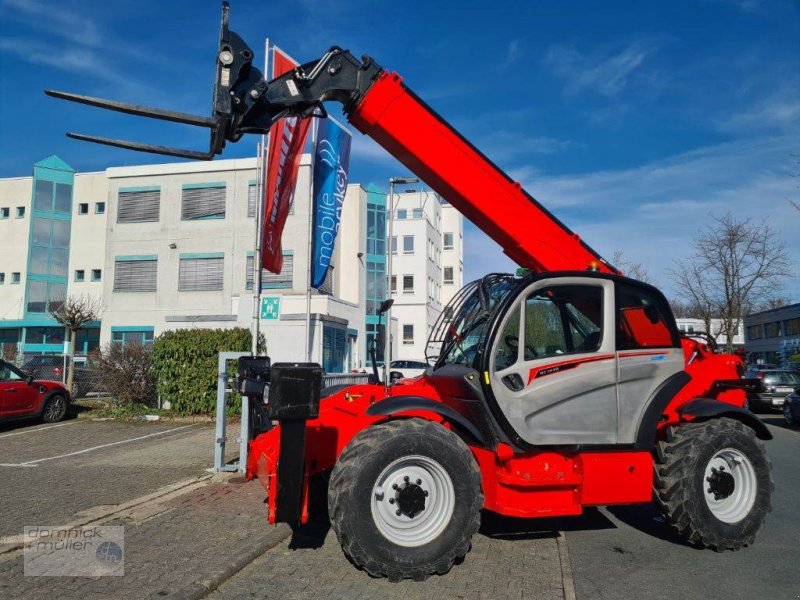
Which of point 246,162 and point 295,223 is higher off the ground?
point 246,162

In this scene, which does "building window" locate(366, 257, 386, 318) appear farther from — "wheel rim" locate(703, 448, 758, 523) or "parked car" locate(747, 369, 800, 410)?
"wheel rim" locate(703, 448, 758, 523)

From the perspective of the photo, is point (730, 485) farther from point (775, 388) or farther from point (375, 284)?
point (375, 284)

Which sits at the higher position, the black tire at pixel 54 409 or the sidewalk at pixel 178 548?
the black tire at pixel 54 409

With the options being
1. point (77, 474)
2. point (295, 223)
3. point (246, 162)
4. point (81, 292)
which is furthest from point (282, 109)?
point (81, 292)

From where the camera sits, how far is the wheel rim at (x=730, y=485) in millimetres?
5508

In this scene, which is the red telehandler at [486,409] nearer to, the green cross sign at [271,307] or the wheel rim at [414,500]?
the wheel rim at [414,500]

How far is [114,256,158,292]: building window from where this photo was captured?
34062mm

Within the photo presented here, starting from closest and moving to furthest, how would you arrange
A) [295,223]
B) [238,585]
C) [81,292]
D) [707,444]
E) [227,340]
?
1. [238,585]
2. [707,444]
3. [227,340]
4. [295,223]
5. [81,292]

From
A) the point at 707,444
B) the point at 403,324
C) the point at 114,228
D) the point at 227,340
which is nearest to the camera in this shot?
the point at 707,444

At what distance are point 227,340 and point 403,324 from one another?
3500cm

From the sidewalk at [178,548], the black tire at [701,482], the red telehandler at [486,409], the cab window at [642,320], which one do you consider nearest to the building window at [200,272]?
the sidewalk at [178,548]

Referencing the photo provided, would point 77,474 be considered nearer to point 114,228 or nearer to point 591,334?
point 591,334

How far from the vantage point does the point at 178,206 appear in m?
33.9

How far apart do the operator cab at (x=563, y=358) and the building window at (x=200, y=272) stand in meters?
29.2
